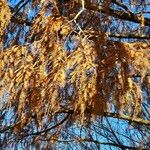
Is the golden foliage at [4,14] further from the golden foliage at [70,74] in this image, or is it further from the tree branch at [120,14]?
the tree branch at [120,14]

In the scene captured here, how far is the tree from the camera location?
182cm

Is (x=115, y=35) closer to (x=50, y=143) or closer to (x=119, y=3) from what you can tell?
(x=119, y=3)

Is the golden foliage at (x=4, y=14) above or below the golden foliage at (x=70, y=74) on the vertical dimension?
above

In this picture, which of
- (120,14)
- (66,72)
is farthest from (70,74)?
(120,14)

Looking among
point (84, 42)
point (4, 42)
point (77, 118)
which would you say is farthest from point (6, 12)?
point (77, 118)

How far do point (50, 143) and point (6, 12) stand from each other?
2.50 ft

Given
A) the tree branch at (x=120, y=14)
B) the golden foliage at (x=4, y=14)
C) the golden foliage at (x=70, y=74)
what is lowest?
the golden foliage at (x=70, y=74)

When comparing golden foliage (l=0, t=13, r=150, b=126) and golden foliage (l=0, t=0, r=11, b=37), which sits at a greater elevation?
golden foliage (l=0, t=0, r=11, b=37)

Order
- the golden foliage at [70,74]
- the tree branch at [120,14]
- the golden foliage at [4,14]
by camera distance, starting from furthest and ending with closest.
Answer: the tree branch at [120,14], the golden foliage at [4,14], the golden foliage at [70,74]

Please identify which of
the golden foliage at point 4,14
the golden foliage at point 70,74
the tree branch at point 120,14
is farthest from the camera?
the tree branch at point 120,14

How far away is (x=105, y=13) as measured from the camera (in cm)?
237

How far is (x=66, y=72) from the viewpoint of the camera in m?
1.84

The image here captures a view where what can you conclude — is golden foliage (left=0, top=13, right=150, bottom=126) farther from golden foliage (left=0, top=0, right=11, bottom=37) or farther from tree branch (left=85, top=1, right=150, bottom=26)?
tree branch (left=85, top=1, right=150, bottom=26)

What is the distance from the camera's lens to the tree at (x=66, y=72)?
5.97ft
